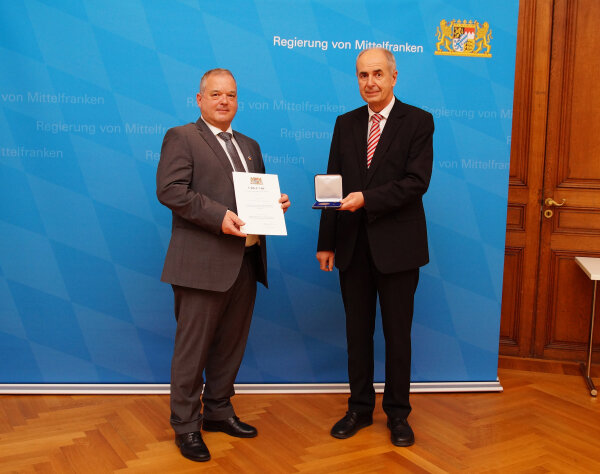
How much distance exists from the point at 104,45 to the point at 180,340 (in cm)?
Answer: 177

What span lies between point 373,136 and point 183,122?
1.20 metres

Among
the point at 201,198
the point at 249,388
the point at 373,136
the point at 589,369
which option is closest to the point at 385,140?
the point at 373,136

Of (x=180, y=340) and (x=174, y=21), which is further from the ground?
(x=174, y=21)

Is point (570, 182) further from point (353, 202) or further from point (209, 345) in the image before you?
point (209, 345)

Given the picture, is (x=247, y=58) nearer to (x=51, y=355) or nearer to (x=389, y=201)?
(x=389, y=201)

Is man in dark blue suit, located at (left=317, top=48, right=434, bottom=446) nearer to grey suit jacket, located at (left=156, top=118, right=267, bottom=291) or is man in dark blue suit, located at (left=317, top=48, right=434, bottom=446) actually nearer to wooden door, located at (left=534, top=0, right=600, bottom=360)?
grey suit jacket, located at (left=156, top=118, right=267, bottom=291)

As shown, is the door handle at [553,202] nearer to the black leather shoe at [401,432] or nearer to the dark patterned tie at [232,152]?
the black leather shoe at [401,432]

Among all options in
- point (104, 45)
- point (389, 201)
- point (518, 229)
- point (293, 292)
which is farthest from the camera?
point (518, 229)

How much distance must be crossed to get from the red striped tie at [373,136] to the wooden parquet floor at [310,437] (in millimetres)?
1415

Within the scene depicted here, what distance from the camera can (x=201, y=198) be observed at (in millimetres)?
2541

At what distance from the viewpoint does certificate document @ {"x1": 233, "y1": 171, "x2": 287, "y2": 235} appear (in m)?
2.57

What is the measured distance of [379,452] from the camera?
2754 mm

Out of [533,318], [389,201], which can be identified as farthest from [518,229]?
[389,201]

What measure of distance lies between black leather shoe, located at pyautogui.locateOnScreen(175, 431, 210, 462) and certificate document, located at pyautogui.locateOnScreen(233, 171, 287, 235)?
1.03 metres
